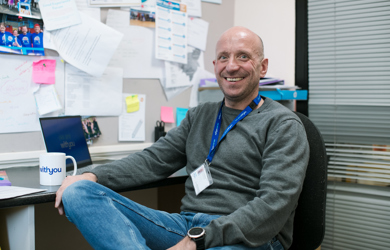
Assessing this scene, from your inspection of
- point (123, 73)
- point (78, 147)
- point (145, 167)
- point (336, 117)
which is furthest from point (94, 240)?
point (336, 117)

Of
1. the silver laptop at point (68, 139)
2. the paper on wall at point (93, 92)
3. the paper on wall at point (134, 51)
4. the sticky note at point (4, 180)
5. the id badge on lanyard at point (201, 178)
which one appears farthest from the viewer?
the paper on wall at point (134, 51)

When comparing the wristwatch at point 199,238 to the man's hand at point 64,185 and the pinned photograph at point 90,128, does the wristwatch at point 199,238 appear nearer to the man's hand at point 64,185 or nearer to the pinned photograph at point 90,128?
the man's hand at point 64,185

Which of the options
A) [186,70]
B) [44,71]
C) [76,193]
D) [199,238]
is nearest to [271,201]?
[199,238]

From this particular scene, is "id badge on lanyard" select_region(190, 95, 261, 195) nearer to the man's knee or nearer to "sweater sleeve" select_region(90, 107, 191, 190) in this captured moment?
"sweater sleeve" select_region(90, 107, 191, 190)

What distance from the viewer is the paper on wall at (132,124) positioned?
200 cm

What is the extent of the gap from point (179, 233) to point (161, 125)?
2.89 feet

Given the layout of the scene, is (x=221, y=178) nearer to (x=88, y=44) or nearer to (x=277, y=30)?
(x=88, y=44)

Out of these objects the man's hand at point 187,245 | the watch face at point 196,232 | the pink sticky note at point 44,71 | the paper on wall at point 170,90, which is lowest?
the man's hand at point 187,245

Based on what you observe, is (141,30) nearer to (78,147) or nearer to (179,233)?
(78,147)

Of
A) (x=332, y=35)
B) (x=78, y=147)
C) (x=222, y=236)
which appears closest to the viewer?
(x=222, y=236)

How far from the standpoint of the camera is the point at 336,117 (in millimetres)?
2102

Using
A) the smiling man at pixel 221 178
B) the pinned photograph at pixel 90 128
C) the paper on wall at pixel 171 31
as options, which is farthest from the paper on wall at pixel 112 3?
the smiling man at pixel 221 178

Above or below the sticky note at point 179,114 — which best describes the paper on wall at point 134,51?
above

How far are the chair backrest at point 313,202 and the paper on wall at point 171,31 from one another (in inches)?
40.3
